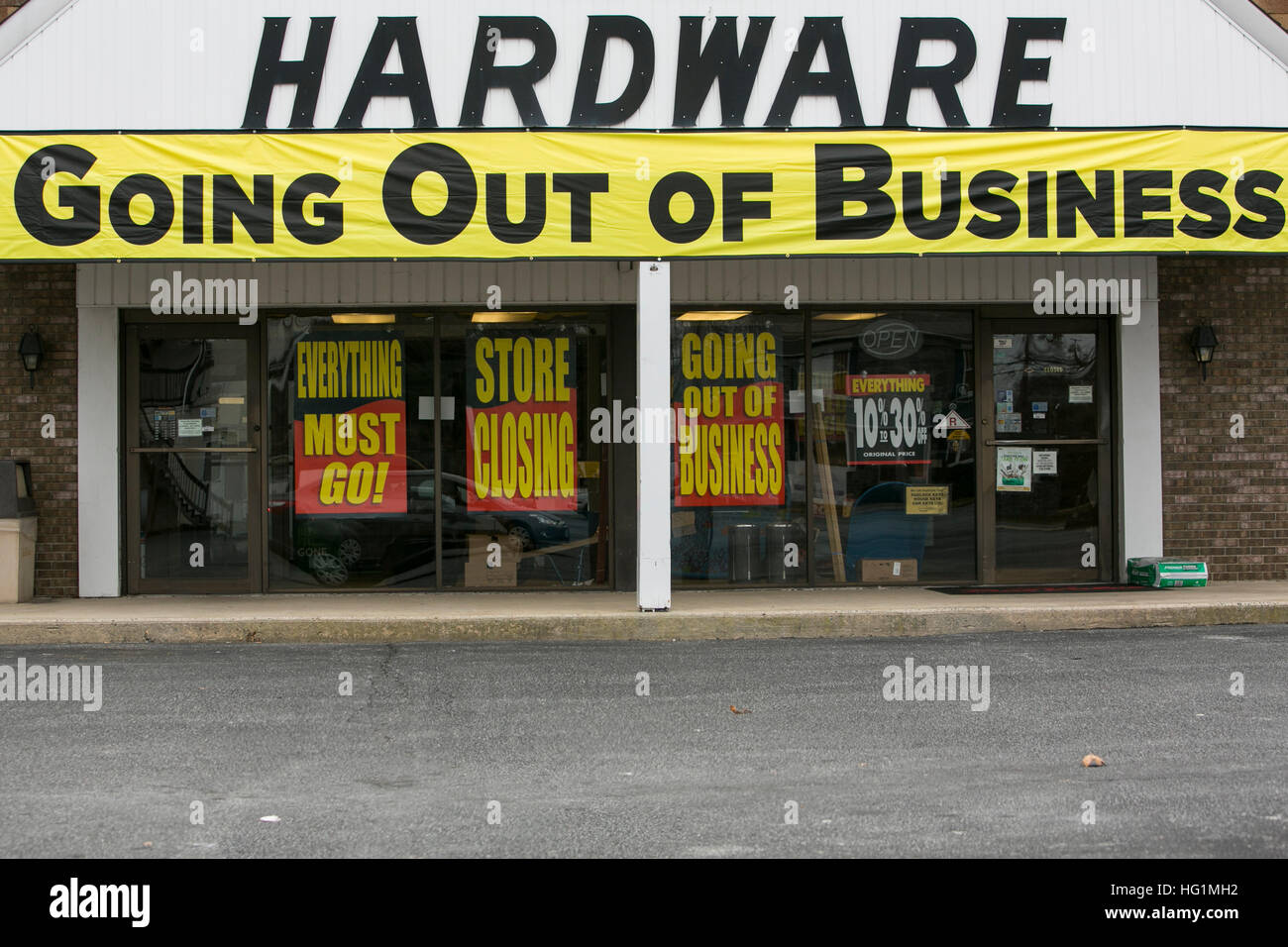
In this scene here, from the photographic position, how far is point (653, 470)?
11.6 m

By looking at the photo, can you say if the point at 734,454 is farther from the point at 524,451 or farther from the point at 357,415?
the point at 357,415

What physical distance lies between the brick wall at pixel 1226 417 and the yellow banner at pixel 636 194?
1935mm

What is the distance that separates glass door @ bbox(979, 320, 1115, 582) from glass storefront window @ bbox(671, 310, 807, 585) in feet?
6.74

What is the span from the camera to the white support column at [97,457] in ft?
42.4

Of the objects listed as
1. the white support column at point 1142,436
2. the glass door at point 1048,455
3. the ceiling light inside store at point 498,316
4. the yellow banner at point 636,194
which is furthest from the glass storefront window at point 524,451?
the white support column at point 1142,436

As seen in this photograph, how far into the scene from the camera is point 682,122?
12.3m

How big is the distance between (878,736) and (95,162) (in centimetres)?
817

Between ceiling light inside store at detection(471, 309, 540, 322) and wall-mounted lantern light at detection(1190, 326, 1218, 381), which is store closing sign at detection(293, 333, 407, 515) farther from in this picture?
wall-mounted lantern light at detection(1190, 326, 1218, 381)

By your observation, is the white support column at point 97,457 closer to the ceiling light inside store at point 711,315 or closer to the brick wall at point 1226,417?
the ceiling light inside store at point 711,315

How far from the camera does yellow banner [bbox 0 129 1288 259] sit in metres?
11.3

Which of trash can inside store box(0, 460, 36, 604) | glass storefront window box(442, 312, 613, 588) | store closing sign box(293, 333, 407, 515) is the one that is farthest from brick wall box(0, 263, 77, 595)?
glass storefront window box(442, 312, 613, 588)

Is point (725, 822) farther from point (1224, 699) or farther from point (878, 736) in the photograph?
point (1224, 699)

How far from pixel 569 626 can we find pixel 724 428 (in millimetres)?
3227

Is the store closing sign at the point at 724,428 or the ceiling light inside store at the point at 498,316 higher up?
the ceiling light inside store at the point at 498,316
